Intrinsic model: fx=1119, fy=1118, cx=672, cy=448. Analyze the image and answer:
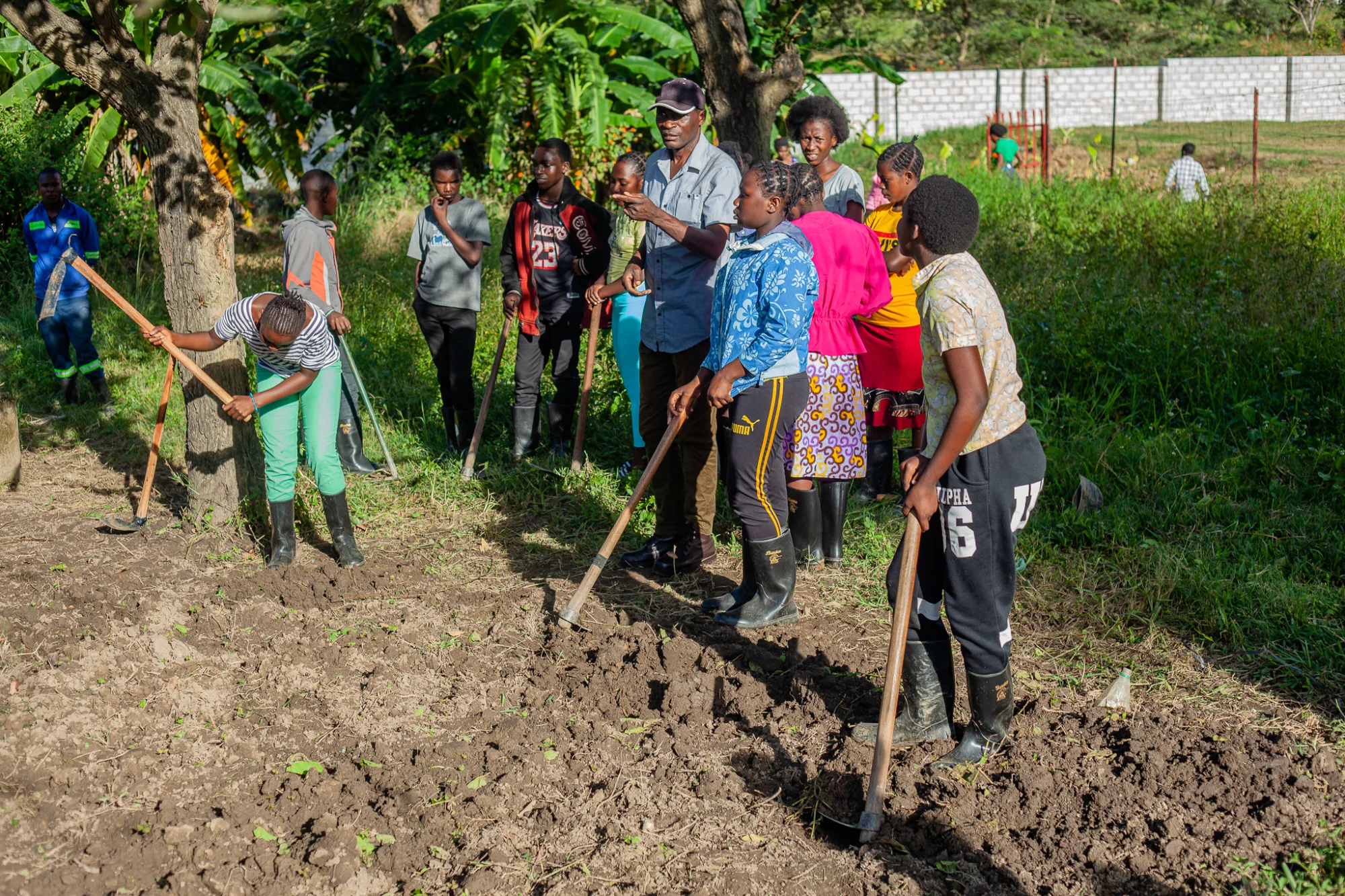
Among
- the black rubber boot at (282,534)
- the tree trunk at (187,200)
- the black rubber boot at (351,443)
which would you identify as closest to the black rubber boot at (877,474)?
the black rubber boot at (282,534)

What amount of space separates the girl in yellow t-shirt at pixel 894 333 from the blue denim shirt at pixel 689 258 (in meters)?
0.83

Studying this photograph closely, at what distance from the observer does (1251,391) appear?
22.3ft

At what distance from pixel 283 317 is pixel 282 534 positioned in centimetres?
119

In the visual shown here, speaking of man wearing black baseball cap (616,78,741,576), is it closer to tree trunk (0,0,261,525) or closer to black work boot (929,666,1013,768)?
black work boot (929,666,1013,768)

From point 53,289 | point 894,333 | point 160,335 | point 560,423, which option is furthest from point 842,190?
point 53,289

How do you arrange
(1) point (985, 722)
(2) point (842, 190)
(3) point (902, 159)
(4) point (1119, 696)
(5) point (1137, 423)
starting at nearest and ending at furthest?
1. (1) point (985, 722)
2. (4) point (1119, 696)
3. (3) point (902, 159)
4. (2) point (842, 190)
5. (5) point (1137, 423)

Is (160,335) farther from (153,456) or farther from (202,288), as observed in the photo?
(153,456)

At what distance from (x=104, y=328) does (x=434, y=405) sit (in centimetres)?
423

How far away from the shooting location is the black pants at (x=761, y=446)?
450 cm

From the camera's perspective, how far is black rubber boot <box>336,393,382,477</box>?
7039mm

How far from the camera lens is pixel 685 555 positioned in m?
5.50

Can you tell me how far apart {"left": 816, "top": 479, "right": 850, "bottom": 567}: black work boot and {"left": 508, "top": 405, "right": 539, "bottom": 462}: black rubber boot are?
225cm

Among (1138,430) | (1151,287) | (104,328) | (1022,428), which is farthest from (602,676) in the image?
(104,328)

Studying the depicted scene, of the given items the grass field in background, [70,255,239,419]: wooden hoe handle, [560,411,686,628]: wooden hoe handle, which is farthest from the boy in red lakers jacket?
[560,411,686,628]: wooden hoe handle
